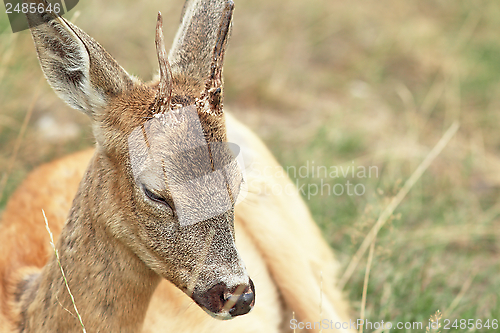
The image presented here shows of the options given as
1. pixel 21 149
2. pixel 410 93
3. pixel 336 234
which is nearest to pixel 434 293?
pixel 336 234

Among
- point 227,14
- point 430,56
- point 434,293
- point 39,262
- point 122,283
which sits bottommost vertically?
point 434,293

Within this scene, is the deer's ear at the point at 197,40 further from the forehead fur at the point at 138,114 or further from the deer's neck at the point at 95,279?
the deer's neck at the point at 95,279

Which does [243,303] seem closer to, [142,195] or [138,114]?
[142,195]

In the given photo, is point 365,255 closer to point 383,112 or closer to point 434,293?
point 434,293

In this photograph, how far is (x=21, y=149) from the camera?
427 cm

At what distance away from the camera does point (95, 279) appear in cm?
210

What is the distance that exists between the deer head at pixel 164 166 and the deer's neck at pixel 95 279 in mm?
41

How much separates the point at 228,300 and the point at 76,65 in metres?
1.10

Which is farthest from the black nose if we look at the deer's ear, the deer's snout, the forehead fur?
the deer's ear

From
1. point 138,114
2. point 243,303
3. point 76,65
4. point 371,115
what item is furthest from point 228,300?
point 371,115

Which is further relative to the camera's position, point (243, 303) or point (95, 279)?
point (95, 279)

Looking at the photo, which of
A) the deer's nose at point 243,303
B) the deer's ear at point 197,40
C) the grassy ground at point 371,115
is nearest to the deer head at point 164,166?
the deer's nose at point 243,303

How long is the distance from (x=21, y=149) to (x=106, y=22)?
1877 mm

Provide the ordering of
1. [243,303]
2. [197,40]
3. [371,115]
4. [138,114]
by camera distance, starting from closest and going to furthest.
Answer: [243,303]
[138,114]
[197,40]
[371,115]
